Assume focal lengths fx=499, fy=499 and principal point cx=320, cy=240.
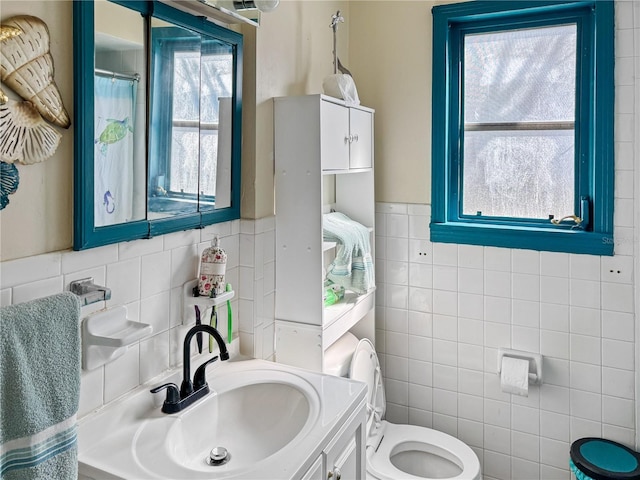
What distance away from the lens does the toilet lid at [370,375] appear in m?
2.04

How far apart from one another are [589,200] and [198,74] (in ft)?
5.15

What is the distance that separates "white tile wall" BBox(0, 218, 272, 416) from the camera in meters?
1.08

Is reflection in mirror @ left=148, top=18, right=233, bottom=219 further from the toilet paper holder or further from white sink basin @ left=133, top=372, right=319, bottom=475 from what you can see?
the toilet paper holder

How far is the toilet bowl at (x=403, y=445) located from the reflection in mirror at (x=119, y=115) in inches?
45.2

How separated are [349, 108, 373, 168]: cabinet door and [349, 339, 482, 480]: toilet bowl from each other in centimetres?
76

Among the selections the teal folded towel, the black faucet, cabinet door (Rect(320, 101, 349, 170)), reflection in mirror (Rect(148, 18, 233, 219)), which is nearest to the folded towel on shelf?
cabinet door (Rect(320, 101, 349, 170))

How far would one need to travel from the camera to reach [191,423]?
1.32 m

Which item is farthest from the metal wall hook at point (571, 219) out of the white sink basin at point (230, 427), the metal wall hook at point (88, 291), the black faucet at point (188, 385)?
the metal wall hook at point (88, 291)

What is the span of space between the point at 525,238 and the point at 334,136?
908 mm

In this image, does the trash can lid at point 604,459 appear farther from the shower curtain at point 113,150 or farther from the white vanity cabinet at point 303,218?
the shower curtain at point 113,150

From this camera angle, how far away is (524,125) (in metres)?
2.12

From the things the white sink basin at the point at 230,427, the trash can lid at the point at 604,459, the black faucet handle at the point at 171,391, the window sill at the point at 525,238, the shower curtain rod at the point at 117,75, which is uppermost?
the shower curtain rod at the point at 117,75

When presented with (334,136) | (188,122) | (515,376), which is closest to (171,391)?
(188,122)

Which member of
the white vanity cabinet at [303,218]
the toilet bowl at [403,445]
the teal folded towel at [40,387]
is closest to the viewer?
the teal folded towel at [40,387]
